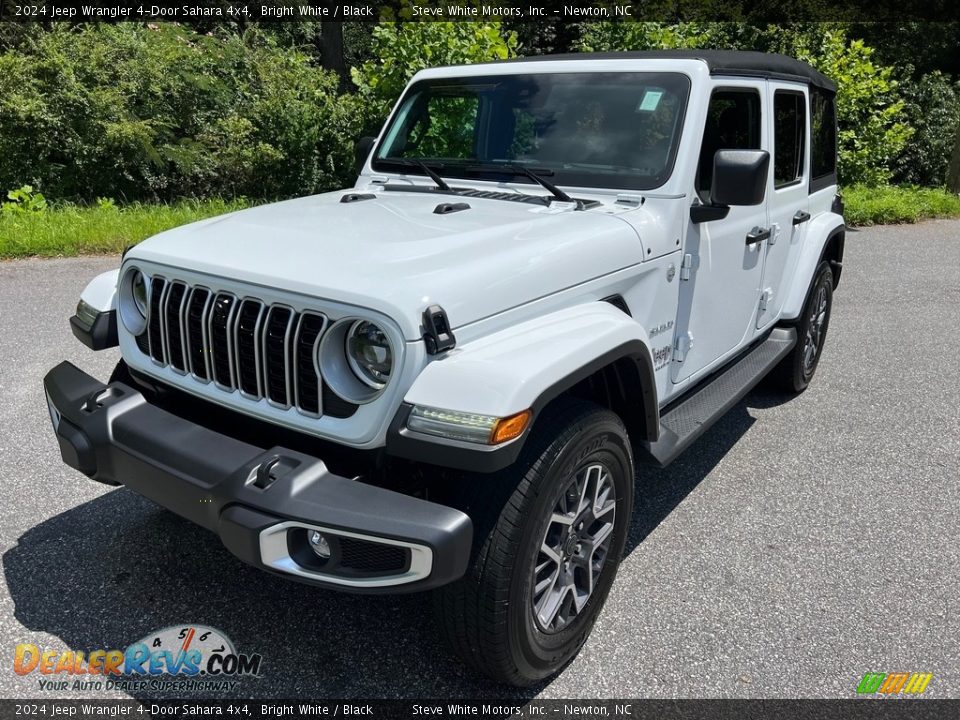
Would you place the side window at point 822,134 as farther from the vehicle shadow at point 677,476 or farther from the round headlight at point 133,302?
the round headlight at point 133,302

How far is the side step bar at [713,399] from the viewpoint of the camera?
9.89 feet

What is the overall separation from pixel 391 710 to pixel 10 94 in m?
10.0

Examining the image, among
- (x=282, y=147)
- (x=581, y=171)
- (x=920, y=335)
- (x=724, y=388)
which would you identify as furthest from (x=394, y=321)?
(x=282, y=147)

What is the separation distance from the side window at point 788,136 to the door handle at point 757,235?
28 cm

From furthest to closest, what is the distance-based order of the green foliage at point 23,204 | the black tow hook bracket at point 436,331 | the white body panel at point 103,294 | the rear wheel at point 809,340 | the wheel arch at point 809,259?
the green foliage at point 23,204 < the rear wheel at point 809,340 < the wheel arch at point 809,259 < the white body panel at point 103,294 < the black tow hook bracket at point 436,331

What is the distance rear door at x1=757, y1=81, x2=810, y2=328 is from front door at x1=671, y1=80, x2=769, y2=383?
0.13 meters

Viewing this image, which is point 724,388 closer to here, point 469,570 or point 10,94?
point 469,570

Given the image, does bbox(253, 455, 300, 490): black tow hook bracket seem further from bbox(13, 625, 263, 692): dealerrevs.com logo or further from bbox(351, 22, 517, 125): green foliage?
bbox(351, 22, 517, 125): green foliage

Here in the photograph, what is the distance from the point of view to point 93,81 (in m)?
10.7

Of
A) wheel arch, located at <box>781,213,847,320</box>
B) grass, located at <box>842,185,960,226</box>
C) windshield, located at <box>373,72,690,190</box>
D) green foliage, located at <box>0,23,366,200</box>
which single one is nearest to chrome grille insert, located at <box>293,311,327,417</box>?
windshield, located at <box>373,72,690,190</box>

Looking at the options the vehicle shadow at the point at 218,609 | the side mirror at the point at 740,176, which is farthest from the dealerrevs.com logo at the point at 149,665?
the side mirror at the point at 740,176

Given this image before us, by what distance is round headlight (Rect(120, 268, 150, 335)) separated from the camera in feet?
9.16

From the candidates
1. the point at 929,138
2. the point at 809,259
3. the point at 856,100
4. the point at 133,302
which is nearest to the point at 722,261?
the point at 809,259

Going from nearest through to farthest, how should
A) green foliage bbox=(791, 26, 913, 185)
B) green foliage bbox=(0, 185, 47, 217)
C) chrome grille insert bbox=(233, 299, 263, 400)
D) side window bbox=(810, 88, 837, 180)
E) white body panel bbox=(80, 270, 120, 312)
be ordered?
chrome grille insert bbox=(233, 299, 263, 400) < white body panel bbox=(80, 270, 120, 312) < side window bbox=(810, 88, 837, 180) < green foliage bbox=(0, 185, 47, 217) < green foliage bbox=(791, 26, 913, 185)
